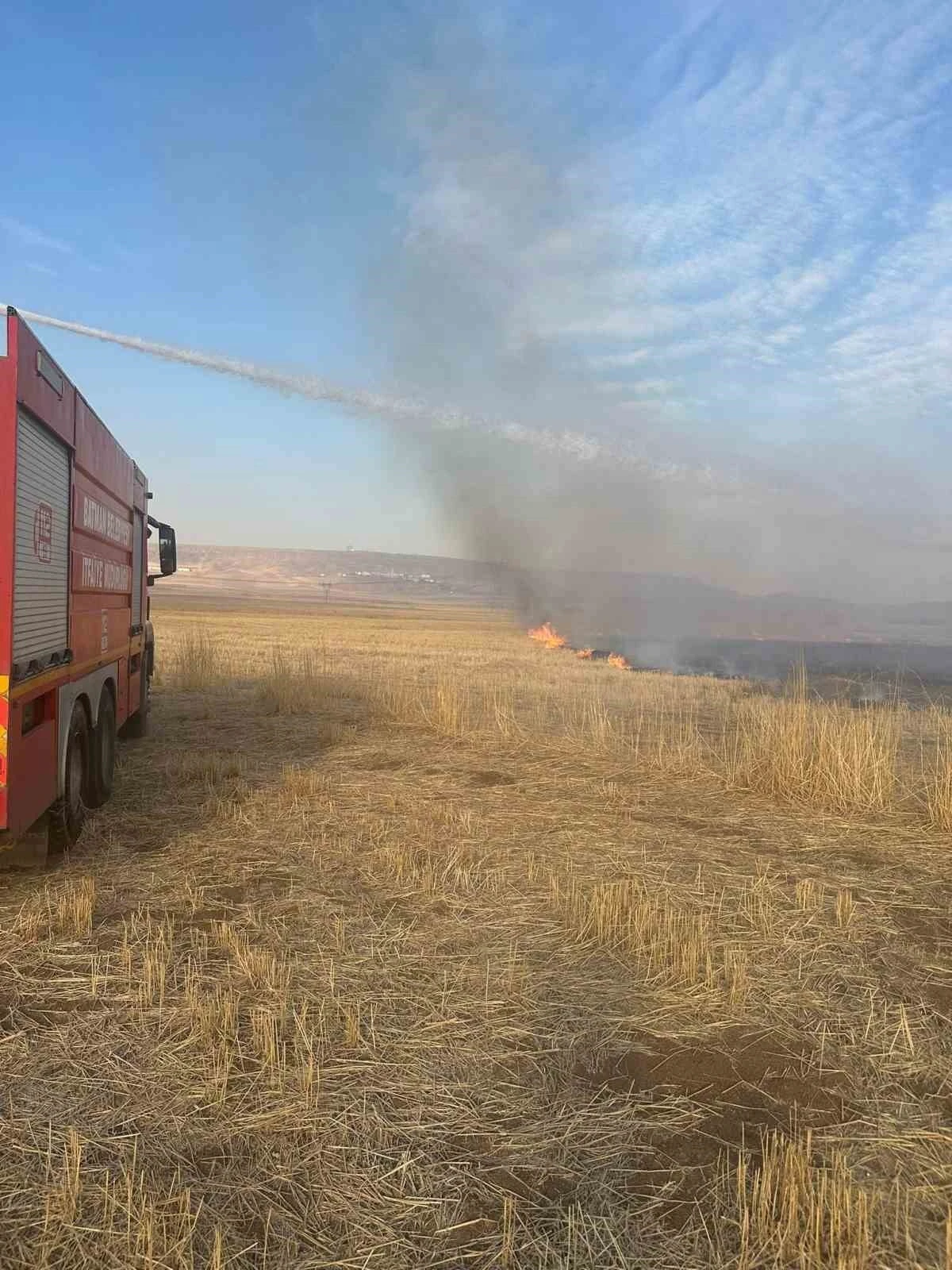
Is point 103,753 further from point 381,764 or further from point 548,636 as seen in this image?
point 548,636

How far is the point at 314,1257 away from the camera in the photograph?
2.79 metres

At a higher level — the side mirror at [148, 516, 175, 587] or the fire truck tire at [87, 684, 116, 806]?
the side mirror at [148, 516, 175, 587]

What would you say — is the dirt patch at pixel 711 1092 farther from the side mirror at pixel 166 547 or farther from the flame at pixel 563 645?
the flame at pixel 563 645

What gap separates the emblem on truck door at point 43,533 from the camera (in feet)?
18.7

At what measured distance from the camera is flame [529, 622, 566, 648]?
38969 millimetres

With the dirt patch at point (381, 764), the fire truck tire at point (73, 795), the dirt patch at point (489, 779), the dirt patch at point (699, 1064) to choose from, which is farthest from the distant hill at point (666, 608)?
the dirt patch at point (699, 1064)

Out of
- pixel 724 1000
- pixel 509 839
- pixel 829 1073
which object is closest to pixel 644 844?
pixel 509 839

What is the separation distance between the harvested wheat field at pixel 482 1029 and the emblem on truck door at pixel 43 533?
2.25 metres

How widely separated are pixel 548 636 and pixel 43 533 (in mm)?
36313

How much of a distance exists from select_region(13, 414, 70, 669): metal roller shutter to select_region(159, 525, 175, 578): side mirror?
21.6ft

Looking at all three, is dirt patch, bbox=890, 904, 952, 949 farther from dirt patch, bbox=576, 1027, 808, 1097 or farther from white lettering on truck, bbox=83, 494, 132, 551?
white lettering on truck, bbox=83, 494, 132, 551

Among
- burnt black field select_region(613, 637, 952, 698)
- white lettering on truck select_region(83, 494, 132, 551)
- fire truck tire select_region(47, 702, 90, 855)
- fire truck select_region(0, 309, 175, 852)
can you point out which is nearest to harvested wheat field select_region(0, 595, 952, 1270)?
fire truck tire select_region(47, 702, 90, 855)

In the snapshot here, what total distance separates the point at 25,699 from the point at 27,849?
5.84ft

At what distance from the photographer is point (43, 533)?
589 centimetres
